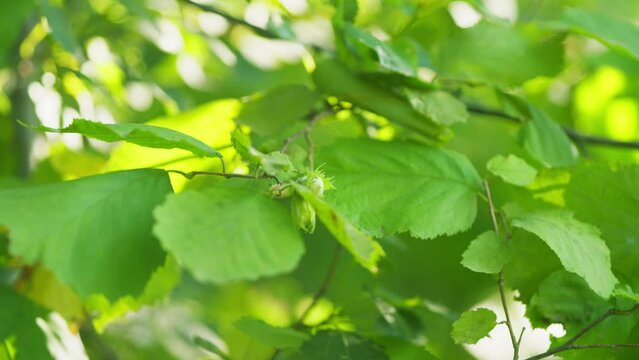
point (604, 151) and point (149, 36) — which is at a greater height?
point (149, 36)

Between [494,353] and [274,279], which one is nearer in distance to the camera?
[494,353]

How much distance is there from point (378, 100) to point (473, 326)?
6.5 inches

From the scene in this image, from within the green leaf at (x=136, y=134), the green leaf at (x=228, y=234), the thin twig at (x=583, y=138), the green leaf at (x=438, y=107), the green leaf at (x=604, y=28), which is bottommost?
the thin twig at (x=583, y=138)

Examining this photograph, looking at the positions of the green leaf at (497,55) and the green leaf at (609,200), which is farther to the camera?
the green leaf at (497,55)

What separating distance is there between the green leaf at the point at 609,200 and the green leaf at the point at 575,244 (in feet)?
0.17

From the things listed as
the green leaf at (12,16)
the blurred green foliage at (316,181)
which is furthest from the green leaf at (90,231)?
the green leaf at (12,16)

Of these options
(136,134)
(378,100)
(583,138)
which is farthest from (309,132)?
(583,138)

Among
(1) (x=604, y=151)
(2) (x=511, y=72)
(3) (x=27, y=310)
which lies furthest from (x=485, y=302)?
(3) (x=27, y=310)

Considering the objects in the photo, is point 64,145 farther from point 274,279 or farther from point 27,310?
point 274,279

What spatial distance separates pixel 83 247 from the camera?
0.34 m

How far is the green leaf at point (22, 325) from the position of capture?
1.58 ft

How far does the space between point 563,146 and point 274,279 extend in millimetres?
646

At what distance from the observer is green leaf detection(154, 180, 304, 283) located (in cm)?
30

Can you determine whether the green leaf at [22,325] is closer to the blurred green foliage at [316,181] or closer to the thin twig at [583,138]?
the blurred green foliage at [316,181]
